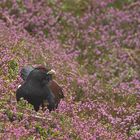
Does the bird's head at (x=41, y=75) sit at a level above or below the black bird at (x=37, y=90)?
above

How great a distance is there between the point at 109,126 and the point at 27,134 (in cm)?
292

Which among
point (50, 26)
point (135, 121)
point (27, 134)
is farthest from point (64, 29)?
point (27, 134)

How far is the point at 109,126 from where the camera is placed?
36.1ft

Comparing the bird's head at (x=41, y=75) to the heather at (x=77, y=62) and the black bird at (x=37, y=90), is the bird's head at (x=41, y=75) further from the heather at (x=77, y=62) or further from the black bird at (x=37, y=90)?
the heather at (x=77, y=62)

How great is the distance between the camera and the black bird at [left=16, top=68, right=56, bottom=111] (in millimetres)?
9391

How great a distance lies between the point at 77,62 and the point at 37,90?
7.09 meters

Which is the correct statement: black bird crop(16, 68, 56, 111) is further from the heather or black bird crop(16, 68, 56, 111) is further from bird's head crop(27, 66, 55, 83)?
the heather

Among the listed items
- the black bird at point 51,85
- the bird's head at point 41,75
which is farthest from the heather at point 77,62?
the bird's head at point 41,75

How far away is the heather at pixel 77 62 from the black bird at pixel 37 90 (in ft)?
0.69

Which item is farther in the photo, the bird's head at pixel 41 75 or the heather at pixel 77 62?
the bird's head at pixel 41 75

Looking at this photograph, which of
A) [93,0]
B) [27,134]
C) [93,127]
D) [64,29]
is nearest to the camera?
[27,134]

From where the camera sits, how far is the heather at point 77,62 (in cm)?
916

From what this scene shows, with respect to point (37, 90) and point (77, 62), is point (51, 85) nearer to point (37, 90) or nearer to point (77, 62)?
point (37, 90)

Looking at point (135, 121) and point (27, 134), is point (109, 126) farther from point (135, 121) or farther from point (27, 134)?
point (27, 134)
